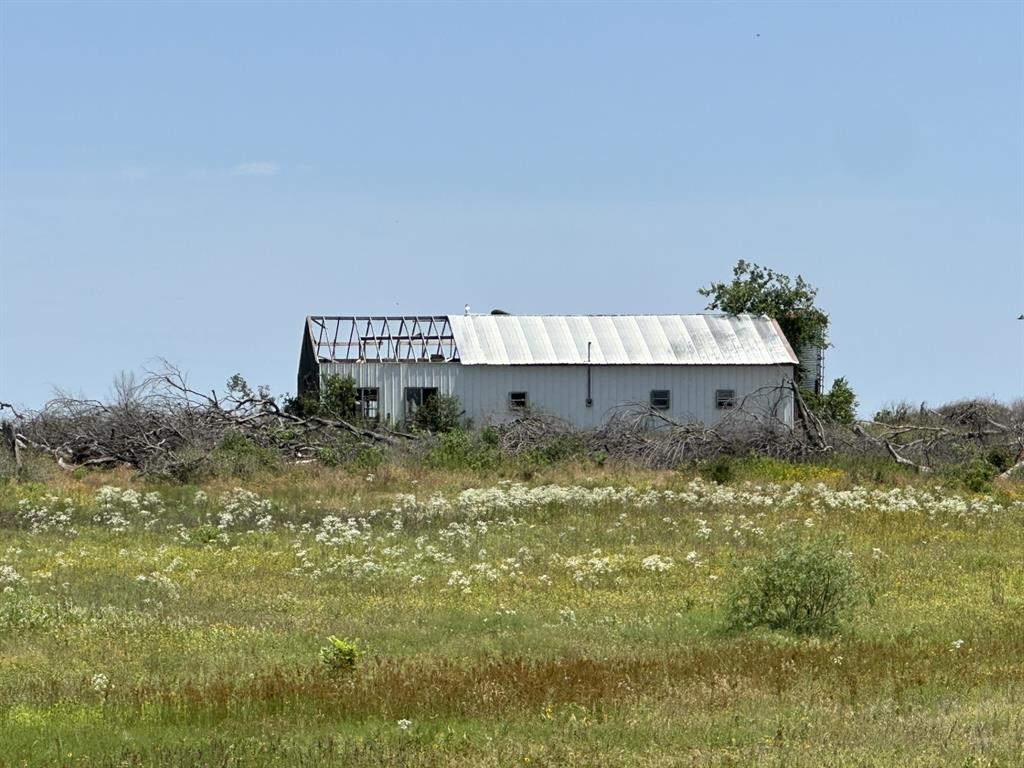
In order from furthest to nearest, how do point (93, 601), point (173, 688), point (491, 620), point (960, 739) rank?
1. point (93, 601)
2. point (491, 620)
3. point (173, 688)
4. point (960, 739)

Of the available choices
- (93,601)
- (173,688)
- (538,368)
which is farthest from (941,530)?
(538,368)

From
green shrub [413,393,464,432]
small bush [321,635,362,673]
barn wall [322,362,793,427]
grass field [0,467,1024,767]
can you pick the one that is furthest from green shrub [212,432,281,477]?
small bush [321,635,362,673]

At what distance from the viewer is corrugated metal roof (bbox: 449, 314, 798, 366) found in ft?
178

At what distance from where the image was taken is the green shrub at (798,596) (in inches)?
708

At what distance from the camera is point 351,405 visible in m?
52.0

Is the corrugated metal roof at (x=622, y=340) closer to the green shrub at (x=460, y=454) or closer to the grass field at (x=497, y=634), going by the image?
the green shrub at (x=460, y=454)

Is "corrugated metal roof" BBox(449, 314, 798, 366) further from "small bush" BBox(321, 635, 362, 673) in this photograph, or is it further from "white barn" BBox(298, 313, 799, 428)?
"small bush" BBox(321, 635, 362, 673)

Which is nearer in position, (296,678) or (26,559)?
(296,678)

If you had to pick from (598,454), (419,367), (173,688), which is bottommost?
(173,688)

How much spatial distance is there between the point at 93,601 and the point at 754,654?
9550mm

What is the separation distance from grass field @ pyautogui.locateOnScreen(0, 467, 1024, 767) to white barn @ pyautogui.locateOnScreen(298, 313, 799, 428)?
1941 centimetres

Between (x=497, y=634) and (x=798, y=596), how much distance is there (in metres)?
3.83

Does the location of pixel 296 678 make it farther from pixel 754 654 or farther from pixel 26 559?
pixel 26 559

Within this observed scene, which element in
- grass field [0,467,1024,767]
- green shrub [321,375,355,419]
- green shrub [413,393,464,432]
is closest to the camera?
grass field [0,467,1024,767]
